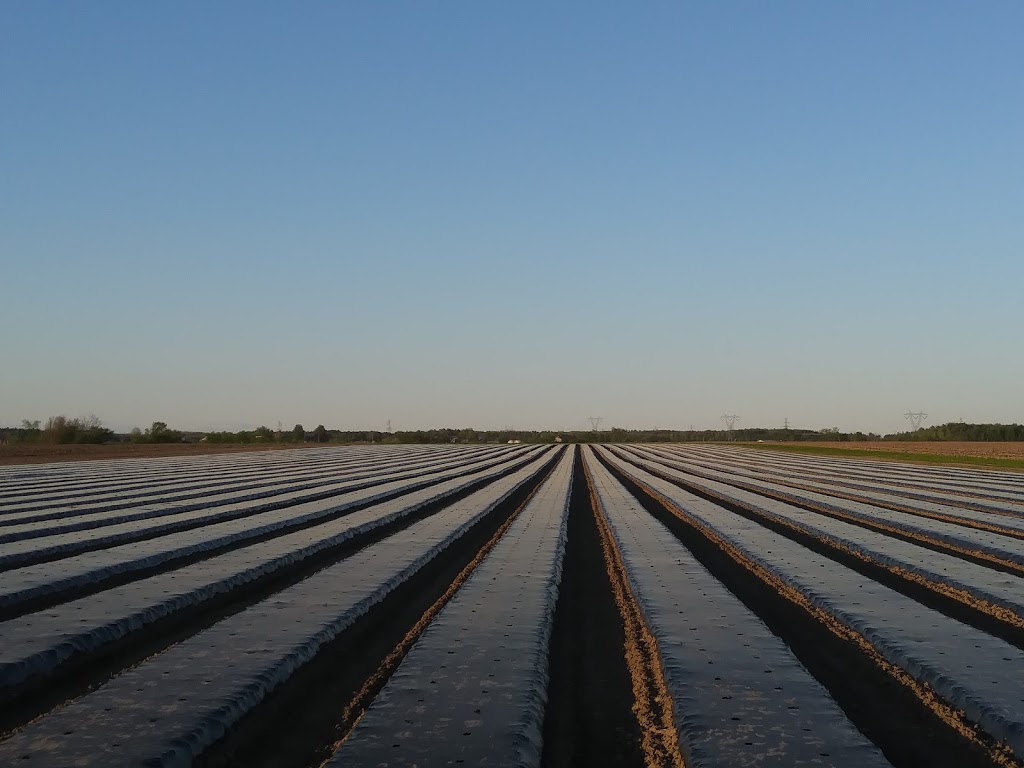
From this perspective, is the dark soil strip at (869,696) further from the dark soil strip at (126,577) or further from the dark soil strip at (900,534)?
the dark soil strip at (126,577)

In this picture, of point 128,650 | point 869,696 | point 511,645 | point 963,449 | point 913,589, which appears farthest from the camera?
point 963,449

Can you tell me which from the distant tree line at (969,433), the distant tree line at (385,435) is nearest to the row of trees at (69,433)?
the distant tree line at (385,435)

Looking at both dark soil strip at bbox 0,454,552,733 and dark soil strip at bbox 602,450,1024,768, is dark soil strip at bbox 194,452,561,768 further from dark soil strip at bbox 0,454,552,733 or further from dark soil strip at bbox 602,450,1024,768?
dark soil strip at bbox 602,450,1024,768

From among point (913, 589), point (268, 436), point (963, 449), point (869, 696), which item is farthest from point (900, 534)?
point (268, 436)

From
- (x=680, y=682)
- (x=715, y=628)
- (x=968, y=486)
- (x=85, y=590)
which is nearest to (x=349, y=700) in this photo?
(x=680, y=682)

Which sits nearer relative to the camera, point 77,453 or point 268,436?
point 77,453

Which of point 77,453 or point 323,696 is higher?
point 77,453

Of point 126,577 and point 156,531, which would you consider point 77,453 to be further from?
point 126,577

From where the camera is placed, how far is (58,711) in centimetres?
337

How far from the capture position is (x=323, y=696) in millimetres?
3715

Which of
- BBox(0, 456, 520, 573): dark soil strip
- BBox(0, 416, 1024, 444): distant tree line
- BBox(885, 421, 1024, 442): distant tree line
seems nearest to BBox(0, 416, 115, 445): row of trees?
BBox(0, 416, 1024, 444): distant tree line

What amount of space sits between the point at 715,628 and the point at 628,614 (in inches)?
31.3

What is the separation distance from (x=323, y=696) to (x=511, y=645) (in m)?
1.10

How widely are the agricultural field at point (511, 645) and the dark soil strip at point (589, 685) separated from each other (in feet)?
0.06
